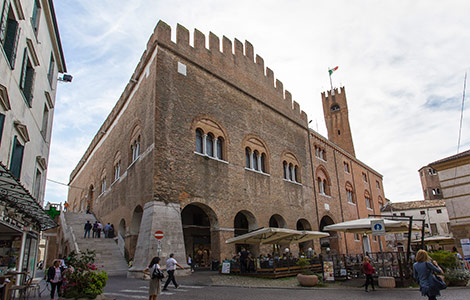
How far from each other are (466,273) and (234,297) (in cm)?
718

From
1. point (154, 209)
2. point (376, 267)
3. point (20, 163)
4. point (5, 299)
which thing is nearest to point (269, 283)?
point (376, 267)

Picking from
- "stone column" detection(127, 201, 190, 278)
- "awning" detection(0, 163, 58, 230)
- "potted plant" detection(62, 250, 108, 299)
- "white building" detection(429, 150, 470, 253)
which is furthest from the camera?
"stone column" detection(127, 201, 190, 278)

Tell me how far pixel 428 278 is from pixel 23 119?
11.4m

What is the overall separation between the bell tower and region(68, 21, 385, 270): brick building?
13.7 meters

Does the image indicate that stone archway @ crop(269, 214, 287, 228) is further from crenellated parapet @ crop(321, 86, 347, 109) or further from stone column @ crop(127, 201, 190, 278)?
crenellated parapet @ crop(321, 86, 347, 109)

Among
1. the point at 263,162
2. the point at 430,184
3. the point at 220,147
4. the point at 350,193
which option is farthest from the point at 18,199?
the point at 430,184

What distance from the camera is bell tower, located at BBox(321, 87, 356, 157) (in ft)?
139

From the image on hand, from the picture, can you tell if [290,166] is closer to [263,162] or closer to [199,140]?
[263,162]

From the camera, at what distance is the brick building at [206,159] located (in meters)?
15.6

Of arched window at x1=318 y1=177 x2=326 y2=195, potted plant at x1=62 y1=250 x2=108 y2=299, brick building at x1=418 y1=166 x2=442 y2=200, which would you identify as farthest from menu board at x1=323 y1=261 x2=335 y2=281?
brick building at x1=418 y1=166 x2=442 y2=200

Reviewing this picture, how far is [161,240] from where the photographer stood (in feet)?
45.3

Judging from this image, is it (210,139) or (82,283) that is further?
(210,139)

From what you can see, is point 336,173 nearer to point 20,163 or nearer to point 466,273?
point 466,273

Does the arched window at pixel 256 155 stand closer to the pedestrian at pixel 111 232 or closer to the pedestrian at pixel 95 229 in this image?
the pedestrian at pixel 111 232
